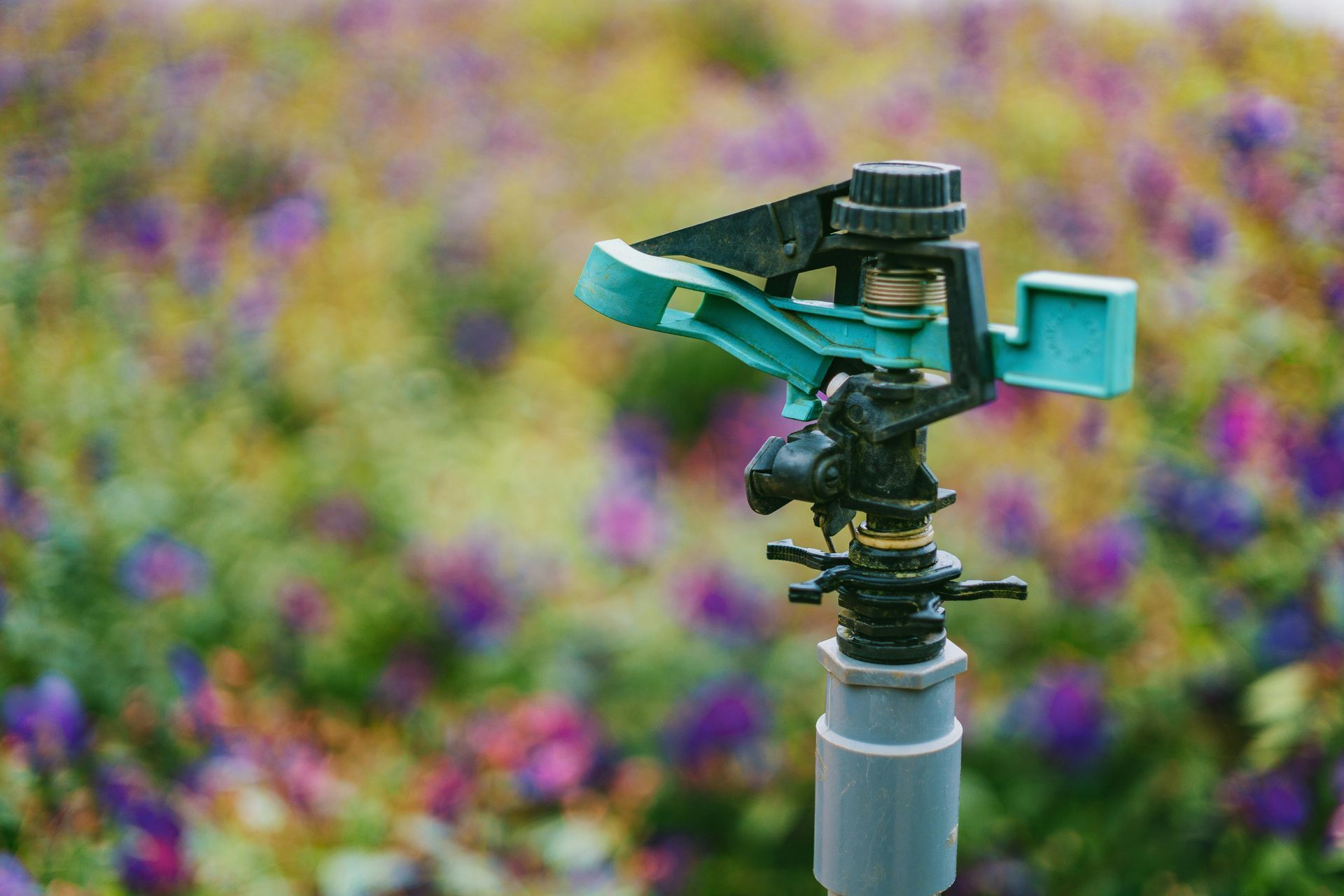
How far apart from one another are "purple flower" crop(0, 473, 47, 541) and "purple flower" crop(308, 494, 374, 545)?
636 mm

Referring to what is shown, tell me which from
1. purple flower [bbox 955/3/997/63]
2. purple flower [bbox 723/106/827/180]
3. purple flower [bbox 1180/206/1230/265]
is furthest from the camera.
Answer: purple flower [bbox 955/3/997/63]

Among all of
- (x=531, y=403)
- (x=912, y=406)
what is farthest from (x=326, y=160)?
(x=912, y=406)

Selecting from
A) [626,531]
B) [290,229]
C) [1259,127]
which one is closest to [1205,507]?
[626,531]

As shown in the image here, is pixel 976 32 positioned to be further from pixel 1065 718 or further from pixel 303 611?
pixel 303 611

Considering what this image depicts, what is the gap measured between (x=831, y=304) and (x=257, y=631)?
7.37 ft

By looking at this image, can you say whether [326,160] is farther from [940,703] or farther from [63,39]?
[940,703]

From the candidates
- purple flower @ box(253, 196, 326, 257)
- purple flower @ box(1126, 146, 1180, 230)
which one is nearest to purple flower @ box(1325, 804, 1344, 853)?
purple flower @ box(1126, 146, 1180, 230)

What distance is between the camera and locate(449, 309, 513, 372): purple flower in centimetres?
407

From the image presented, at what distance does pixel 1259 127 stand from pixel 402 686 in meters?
→ 2.79

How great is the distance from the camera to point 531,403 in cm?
371

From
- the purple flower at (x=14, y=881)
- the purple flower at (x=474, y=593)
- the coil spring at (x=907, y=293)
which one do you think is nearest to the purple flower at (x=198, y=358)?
the purple flower at (x=474, y=593)

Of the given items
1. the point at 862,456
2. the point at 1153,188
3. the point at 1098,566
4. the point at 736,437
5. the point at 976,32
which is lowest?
the point at 1098,566

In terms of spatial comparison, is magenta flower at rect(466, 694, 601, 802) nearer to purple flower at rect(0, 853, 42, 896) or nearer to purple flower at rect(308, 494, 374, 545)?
purple flower at rect(0, 853, 42, 896)

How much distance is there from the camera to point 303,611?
113 inches
